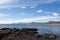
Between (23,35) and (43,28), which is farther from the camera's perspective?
(23,35)

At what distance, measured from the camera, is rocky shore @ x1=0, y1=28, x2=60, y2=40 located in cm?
641

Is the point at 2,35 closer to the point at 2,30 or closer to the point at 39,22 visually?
the point at 2,30

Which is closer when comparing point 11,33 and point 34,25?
point 34,25

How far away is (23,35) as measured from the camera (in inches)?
263

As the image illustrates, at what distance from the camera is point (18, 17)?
6.39 meters

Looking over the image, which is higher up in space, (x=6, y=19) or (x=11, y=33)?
(x=6, y=19)

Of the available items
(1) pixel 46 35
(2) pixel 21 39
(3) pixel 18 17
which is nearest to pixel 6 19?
(3) pixel 18 17

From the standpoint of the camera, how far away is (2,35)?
6656 millimetres

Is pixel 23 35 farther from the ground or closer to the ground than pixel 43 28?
closer to the ground

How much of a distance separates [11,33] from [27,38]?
50cm

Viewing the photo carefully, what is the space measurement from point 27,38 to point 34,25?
23.0 inches

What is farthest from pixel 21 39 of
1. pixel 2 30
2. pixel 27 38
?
pixel 2 30

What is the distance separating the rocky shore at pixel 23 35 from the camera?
6.41m

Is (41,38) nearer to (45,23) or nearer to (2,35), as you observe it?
(45,23)
